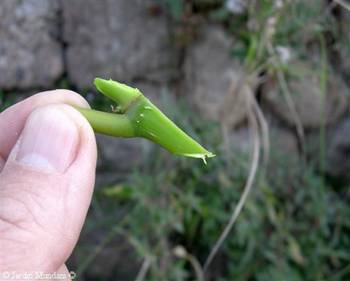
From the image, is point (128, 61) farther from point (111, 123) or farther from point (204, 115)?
point (111, 123)

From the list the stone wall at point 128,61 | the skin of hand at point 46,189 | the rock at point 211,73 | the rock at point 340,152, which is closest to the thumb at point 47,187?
the skin of hand at point 46,189

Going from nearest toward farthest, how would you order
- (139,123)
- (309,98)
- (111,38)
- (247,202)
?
(139,123), (247,202), (111,38), (309,98)

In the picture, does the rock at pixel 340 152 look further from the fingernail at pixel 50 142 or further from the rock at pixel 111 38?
the fingernail at pixel 50 142

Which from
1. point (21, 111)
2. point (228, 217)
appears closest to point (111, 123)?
point (21, 111)

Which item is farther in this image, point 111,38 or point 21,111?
point 111,38

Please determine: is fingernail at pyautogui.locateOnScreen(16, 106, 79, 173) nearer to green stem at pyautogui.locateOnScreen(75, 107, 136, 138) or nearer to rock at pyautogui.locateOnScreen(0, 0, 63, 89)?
green stem at pyautogui.locateOnScreen(75, 107, 136, 138)

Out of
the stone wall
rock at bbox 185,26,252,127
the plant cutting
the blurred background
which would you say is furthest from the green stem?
rock at bbox 185,26,252,127
